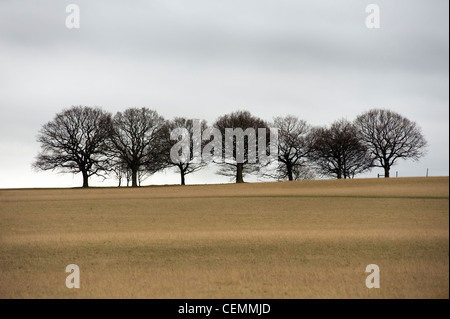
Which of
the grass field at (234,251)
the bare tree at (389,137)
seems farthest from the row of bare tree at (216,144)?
the grass field at (234,251)

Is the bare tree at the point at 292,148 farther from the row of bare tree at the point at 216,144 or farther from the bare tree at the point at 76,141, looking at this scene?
the bare tree at the point at 76,141

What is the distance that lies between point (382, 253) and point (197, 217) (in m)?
12.3

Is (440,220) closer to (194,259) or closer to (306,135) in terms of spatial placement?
(194,259)

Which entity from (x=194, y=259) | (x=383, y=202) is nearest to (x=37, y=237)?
(x=194, y=259)

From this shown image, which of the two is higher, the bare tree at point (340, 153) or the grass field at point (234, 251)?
the bare tree at point (340, 153)

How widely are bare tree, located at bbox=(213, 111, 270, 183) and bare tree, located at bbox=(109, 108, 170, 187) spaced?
8173 mm

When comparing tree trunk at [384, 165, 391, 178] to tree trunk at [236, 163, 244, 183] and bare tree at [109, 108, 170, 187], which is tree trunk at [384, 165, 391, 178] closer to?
tree trunk at [236, 163, 244, 183]

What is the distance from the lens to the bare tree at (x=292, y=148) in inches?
2835

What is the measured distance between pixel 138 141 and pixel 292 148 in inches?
891

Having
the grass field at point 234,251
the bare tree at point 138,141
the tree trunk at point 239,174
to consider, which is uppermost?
the bare tree at point 138,141

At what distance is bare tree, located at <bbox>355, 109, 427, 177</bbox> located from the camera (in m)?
70.1

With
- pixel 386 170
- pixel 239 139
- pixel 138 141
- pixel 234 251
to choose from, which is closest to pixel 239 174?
pixel 239 139

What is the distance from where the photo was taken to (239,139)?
219 feet

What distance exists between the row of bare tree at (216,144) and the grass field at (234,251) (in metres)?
35.3
